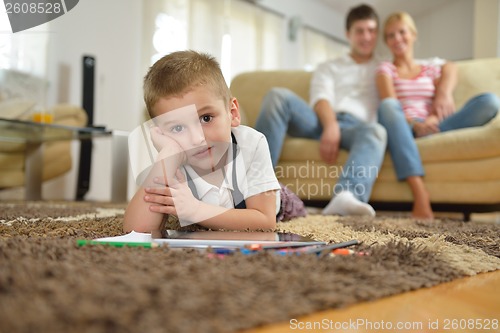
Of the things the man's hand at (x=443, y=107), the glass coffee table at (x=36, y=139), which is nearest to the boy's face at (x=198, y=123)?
the man's hand at (x=443, y=107)

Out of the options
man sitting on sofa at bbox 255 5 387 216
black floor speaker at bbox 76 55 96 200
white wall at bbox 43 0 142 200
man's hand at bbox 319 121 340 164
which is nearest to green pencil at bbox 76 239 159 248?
man sitting on sofa at bbox 255 5 387 216

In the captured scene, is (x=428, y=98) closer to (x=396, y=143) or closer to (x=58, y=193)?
(x=396, y=143)

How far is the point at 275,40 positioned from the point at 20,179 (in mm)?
2804

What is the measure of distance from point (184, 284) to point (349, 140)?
4.14 ft

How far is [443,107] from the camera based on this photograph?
1678 millimetres

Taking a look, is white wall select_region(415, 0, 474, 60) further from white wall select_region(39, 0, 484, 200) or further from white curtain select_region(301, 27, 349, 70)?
white curtain select_region(301, 27, 349, 70)

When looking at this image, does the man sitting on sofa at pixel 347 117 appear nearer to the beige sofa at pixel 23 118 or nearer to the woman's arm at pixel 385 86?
the woman's arm at pixel 385 86

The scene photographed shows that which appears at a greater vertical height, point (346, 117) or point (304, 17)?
point (304, 17)

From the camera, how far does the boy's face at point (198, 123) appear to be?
71 centimetres

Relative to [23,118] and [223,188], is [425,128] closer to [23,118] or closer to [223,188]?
[223,188]

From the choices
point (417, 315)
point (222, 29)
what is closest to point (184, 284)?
point (417, 315)

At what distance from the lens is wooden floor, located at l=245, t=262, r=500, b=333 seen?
0.32 meters

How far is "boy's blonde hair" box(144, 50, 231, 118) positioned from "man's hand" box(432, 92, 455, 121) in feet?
3.95

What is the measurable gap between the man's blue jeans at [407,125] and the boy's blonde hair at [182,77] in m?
0.86
